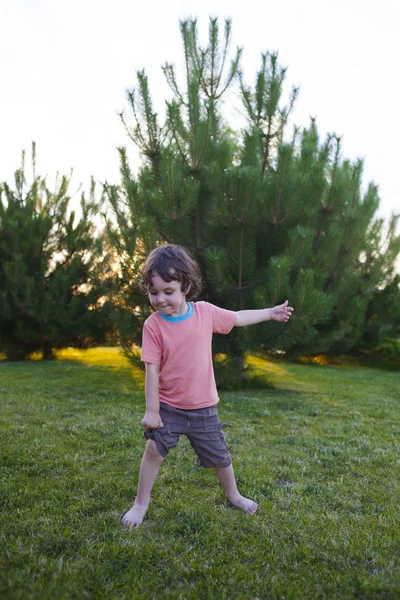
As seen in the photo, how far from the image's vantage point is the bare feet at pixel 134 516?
2.32 meters

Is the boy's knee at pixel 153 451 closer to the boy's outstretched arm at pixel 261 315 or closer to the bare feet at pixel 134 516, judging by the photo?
the bare feet at pixel 134 516

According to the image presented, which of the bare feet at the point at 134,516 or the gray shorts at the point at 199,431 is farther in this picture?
the gray shorts at the point at 199,431

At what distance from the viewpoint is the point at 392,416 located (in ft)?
17.3

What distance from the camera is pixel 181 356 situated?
2.45m

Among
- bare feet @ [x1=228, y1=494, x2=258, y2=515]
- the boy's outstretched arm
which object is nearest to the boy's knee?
bare feet @ [x1=228, y1=494, x2=258, y2=515]

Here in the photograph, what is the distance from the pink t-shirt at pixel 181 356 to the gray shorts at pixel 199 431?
0.04 m

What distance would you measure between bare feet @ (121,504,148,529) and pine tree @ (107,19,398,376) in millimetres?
3699

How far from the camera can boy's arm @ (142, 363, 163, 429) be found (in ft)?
7.82

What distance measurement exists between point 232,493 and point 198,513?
233 millimetres

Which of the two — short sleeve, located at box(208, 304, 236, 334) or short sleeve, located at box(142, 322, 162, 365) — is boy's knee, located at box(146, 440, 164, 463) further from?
short sleeve, located at box(208, 304, 236, 334)

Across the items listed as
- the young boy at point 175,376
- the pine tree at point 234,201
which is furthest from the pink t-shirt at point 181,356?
the pine tree at point 234,201

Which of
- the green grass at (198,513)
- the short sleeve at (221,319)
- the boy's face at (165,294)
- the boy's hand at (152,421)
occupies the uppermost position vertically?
the boy's face at (165,294)

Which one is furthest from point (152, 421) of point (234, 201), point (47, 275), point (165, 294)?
point (47, 275)

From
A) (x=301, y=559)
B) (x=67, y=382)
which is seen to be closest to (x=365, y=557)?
(x=301, y=559)
